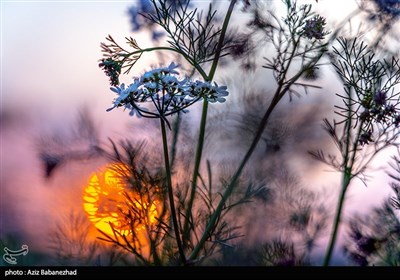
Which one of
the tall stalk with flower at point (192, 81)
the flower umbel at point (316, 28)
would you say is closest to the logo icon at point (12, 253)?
the tall stalk with flower at point (192, 81)

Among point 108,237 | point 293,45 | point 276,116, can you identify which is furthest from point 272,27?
point 108,237

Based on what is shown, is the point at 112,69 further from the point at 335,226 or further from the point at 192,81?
the point at 335,226

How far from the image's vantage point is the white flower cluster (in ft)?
2.54

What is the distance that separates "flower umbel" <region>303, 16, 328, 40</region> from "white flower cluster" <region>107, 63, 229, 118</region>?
199 mm

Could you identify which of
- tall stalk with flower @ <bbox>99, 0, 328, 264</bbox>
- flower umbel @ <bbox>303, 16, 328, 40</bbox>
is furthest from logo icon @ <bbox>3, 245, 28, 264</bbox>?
flower umbel @ <bbox>303, 16, 328, 40</bbox>

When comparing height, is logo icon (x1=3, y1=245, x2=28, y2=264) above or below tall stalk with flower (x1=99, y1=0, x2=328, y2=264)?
below

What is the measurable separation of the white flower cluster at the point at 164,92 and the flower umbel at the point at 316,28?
20 cm

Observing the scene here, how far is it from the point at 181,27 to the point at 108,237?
1.28 ft

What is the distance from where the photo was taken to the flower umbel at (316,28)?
34.7 inches

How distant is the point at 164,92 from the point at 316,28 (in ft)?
0.94

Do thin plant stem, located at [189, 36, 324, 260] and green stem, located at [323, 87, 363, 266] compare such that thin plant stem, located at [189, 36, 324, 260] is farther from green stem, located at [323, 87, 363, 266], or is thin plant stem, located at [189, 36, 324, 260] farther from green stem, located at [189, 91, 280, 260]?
green stem, located at [323, 87, 363, 266]

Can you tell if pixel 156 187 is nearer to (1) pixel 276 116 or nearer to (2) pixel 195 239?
(2) pixel 195 239

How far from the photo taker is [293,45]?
3.13ft

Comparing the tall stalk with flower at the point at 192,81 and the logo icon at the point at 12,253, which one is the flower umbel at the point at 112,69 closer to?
the tall stalk with flower at the point at 192,81
